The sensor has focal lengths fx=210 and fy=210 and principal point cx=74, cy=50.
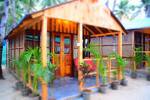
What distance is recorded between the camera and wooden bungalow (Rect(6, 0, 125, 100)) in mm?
7207

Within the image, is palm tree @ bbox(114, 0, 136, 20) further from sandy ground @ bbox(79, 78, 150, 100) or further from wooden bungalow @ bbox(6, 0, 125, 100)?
sandy ground @ bbox(79, 78, 150, 100)

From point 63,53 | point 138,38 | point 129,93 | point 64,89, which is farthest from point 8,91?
point 138,38

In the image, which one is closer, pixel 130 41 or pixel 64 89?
pixel 64 89

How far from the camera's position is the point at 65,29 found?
1125 centimetres

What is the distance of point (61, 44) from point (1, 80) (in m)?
3.74

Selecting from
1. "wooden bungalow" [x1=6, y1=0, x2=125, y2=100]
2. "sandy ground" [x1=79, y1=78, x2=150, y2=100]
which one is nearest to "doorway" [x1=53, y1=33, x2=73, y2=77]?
"wooden bungalow" [x1=6, y1=0, x2=125, y2=100]

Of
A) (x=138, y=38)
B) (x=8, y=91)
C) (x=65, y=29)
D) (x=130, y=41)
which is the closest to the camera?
(x=8, y=91)

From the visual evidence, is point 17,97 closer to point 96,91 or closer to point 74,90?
point 74,90

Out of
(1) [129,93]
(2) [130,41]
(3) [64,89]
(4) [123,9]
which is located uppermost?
(4) [123,9]

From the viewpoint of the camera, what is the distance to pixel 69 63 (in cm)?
1165

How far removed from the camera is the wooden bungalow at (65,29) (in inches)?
284

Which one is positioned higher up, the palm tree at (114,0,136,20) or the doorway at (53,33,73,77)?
the palm tree at (114,0,136,20)

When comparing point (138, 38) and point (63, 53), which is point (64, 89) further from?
point (138, 38)

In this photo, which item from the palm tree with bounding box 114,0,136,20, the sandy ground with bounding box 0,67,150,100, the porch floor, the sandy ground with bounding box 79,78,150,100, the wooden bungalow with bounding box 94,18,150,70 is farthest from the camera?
the palm tree with bounding box 114,0,136,20
